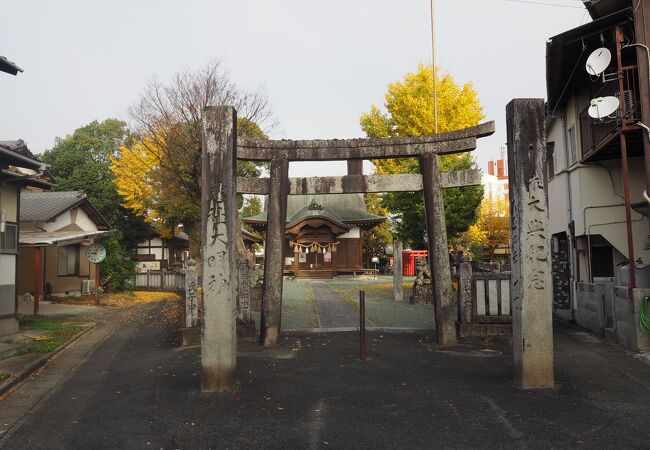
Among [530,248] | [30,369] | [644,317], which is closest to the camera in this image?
[530,248]

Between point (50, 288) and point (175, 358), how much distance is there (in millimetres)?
16235

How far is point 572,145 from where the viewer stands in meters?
15.1

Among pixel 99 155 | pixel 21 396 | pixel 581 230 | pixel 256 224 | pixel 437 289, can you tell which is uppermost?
pixel 99 155

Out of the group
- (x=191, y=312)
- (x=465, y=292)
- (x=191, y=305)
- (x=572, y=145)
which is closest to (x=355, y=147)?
(x=465, y=292)

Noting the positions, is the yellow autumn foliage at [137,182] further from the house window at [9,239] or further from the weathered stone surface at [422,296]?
the weathered stone surface at [422,296]

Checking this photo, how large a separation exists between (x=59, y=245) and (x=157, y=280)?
24.2 feet

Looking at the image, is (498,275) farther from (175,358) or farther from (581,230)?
(175,358)

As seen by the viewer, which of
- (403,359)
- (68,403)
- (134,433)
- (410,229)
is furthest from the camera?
(410,229)

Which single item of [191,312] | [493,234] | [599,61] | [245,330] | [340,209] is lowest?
[245,330]

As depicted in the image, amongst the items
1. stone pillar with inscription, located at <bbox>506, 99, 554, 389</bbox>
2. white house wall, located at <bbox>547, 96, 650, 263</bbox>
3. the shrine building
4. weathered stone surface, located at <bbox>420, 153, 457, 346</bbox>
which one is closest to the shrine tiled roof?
the shrine building

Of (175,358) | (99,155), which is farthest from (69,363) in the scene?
(99,155)

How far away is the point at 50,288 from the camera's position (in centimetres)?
2208

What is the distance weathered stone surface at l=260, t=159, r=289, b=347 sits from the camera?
984 cm

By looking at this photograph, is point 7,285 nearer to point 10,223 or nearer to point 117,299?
point 10,223
